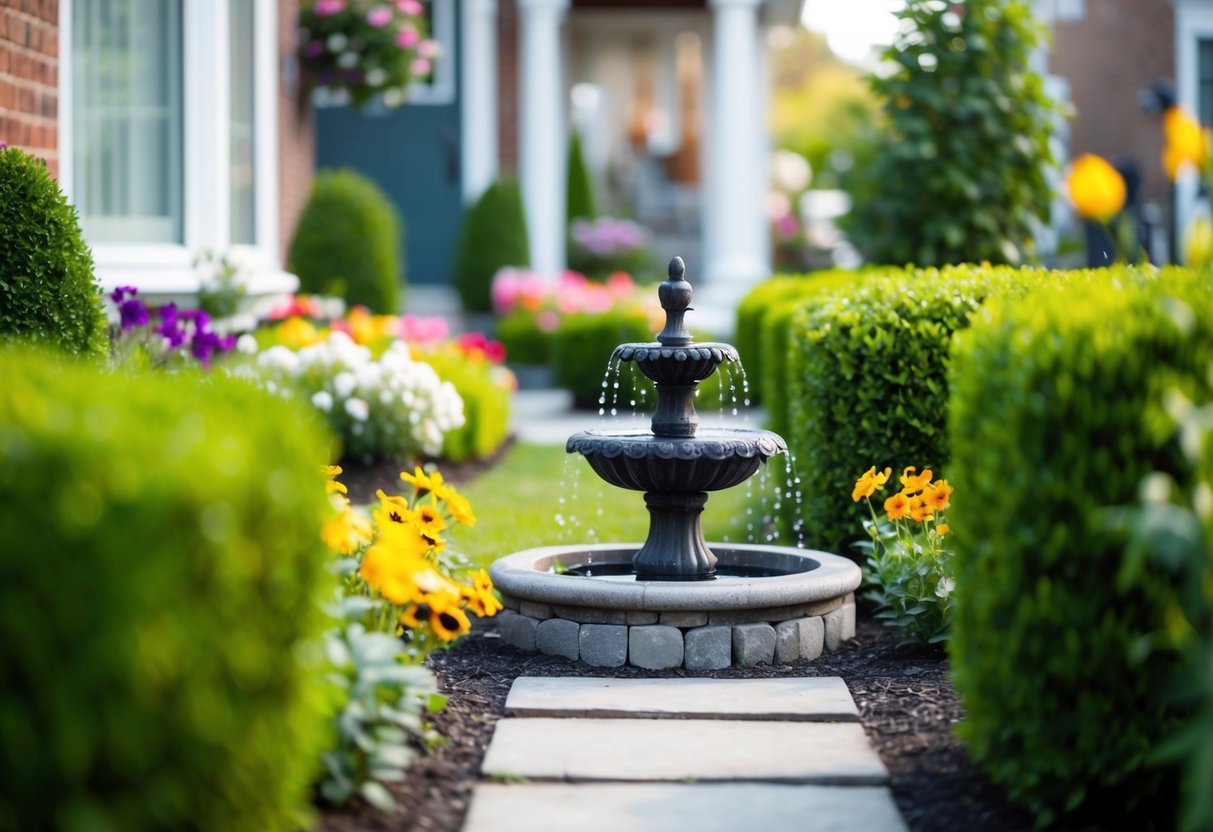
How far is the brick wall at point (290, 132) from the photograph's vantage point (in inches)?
415

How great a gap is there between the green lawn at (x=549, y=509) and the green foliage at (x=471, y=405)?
21cm

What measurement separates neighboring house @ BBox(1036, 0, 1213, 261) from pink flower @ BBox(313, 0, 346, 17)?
26.7 feet

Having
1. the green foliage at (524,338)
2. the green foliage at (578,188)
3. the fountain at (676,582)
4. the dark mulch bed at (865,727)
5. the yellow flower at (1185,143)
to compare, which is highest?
the green foliage at (578,188)

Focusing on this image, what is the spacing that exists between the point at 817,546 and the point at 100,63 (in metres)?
4.50

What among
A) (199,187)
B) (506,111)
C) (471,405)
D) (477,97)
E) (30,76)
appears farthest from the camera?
(506,111)

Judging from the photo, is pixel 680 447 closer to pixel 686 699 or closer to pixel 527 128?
pixel 686 699

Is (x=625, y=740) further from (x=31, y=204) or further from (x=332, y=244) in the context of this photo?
(x=332, y=244)

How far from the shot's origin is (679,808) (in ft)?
10.4

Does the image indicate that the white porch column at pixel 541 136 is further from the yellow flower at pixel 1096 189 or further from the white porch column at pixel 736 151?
the yellow flower at pixel 1096 189

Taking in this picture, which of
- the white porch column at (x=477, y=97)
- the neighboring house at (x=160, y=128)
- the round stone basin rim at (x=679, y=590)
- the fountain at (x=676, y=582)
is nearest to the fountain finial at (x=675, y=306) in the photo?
the fountain at (x=676, y=582)

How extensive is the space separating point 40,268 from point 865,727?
2950mm

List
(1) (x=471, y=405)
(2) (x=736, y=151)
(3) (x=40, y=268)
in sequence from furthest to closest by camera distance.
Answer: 1. (2) (x=736, y=151)
2. (1) (x=471, y=405)
3. (3) (x=40, y=268)

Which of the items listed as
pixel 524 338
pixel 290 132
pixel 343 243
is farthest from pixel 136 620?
pixel 524 338

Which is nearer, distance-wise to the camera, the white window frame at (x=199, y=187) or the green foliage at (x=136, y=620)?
the green foliage at (x=136, y=620)
